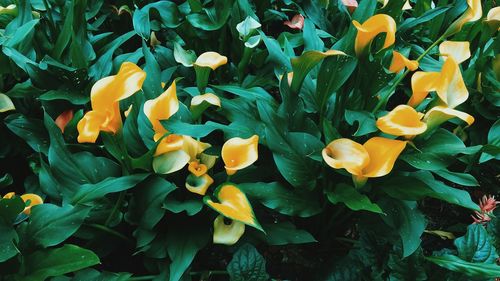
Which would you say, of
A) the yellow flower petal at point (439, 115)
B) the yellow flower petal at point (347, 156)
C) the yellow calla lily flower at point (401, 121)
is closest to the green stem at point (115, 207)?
the yellow flower petal at point (347, 156)

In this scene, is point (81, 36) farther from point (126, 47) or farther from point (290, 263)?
point (290, 263)

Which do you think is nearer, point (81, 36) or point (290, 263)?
point (290, 263)

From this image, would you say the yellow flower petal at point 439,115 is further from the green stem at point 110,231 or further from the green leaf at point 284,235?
the green stem at point 110,231

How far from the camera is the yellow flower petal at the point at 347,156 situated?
41.8 inches

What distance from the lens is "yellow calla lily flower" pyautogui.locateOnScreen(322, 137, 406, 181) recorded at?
1.06 meters

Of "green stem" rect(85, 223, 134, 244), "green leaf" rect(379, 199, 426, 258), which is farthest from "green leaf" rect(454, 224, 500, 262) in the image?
"green stem" rect(85, 223, 134, 244)

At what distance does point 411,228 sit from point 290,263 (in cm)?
41

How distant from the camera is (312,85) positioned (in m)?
1.43

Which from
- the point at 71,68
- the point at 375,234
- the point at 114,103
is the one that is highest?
the point at 114,103

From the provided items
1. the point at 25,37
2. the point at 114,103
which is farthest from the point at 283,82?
the point at 25,37

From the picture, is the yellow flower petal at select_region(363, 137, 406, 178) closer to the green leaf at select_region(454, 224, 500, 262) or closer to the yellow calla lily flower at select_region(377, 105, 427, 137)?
the yellow calla lily flower at select_region(377, 105, 427, 137)

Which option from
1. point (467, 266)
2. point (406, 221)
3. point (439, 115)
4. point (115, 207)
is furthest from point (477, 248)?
point (115, 207)

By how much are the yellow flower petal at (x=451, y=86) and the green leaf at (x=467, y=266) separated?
380 millimetres

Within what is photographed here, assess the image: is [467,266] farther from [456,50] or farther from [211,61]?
[211,61]
